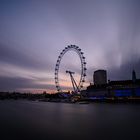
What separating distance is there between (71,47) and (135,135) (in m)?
72.9

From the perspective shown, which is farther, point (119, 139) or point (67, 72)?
point (67, 72)

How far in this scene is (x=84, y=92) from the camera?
161 m

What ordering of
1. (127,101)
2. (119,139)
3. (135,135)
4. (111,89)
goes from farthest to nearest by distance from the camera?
1. (111,89)
2. (127,101)
3. (135,135)
4. (119,139)

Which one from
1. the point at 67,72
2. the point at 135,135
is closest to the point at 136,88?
the point at 67,72

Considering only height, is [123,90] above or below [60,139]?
above

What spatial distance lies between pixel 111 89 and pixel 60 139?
121587 mm

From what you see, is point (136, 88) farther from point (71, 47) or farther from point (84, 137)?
point (84, 137)

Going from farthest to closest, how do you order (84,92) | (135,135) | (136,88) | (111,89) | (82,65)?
(84,92), (111,89), (136,88), (82,65), (135,135)

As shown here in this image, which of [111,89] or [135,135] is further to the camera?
[111,89]

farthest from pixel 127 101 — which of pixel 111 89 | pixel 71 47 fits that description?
pixel 71 47

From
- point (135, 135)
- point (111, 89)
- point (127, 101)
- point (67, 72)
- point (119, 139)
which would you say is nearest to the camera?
point (119, 139)

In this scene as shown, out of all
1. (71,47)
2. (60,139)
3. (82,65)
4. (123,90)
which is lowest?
(60,139)

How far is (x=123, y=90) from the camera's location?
125m

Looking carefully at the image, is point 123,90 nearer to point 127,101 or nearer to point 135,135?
point 127,101
